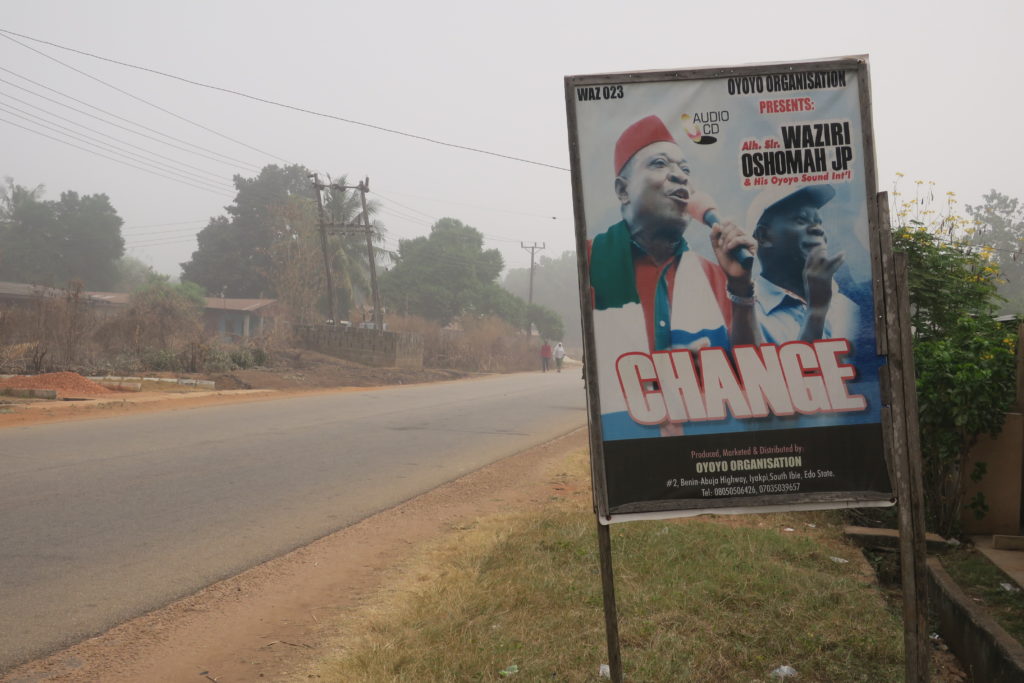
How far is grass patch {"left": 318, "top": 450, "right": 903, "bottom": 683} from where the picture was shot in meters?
3.99

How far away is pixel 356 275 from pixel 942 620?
57196mm

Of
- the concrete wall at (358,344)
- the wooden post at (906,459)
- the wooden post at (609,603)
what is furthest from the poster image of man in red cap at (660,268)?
the concrete wall at (358,344)

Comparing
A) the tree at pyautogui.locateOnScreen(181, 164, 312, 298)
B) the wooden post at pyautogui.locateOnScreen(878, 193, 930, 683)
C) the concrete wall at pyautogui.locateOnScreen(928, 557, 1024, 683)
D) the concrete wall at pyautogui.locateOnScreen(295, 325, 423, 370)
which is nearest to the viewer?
the wooden post at pyautogui.locateOnScreen(878, 193, 930, 683)

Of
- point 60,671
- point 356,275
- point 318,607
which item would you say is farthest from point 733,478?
point 356,275

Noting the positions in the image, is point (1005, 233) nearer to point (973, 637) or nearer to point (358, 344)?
point (358, 344)

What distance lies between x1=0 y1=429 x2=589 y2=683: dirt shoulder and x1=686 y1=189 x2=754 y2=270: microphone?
2709mm

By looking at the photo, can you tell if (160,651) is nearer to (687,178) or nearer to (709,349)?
(709,349)

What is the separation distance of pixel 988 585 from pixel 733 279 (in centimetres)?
312

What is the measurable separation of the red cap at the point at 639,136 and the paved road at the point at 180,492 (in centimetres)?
373

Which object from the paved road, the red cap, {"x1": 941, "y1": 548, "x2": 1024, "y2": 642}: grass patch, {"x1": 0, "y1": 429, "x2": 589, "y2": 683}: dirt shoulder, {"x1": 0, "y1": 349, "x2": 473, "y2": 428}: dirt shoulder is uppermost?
the red cap

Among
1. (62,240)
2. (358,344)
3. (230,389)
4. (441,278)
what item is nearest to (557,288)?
(441,278)

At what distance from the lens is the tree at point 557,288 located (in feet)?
406

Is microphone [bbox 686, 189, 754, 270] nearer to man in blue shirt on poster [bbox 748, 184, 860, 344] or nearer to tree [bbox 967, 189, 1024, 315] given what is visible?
man in blue shirt on poster [bbox 748, 184, 860, 344]

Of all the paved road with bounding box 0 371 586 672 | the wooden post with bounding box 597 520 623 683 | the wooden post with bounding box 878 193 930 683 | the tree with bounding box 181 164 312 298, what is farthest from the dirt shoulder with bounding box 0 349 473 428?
the tree with bounding box 181 164 312 298
